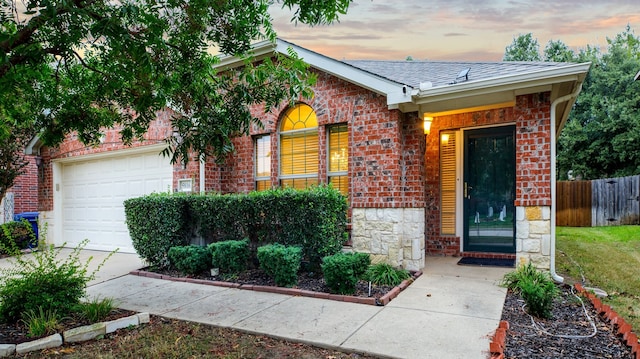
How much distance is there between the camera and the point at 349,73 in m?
6.42

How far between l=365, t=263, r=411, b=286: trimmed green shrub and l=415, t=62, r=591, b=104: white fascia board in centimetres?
260

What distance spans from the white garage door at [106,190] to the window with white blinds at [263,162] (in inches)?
74.1

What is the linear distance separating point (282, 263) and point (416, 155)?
2.77m

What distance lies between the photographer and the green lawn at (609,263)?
16.4 ft

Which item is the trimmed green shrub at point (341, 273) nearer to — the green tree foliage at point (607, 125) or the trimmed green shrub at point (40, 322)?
the trimmed green shrub at point (40, 322)

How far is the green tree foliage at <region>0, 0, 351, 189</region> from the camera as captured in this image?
3471 mm

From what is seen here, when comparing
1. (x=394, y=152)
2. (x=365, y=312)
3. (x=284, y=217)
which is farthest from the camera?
(x=394, y=152)

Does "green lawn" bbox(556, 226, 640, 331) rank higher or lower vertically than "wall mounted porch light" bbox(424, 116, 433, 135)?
lower

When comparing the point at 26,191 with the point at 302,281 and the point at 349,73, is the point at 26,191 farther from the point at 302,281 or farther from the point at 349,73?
the point at 349,73

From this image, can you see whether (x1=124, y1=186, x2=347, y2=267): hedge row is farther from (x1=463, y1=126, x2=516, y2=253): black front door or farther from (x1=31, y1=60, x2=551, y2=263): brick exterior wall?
(x1=463, y1=126, x2=516, y2=253): black front door

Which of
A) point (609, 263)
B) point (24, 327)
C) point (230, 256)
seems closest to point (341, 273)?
point (230, 256)

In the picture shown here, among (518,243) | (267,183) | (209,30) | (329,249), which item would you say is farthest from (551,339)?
(267,183)

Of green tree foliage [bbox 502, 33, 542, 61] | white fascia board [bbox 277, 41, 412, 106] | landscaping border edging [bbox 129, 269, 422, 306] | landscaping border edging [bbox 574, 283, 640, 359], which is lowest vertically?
landscaping border edging [bbox 129, 269, 422, 306]

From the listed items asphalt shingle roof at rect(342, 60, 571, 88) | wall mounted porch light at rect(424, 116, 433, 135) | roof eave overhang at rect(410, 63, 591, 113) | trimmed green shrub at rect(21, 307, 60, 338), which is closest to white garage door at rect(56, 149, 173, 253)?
trimmed green shrub at rect(21, 307, 60, 338)
